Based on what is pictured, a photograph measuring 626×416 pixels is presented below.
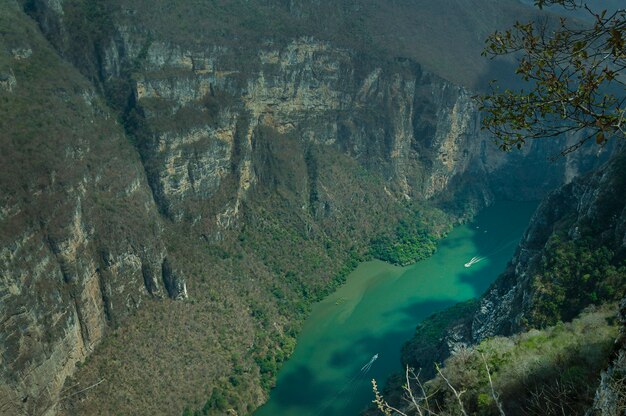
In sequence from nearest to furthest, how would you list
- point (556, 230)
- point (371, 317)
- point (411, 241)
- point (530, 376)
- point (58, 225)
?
point (530, 376), point (556, 230), point (58, 225), point (371, 317), point (411, 241)

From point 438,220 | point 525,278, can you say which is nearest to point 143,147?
point 525,278

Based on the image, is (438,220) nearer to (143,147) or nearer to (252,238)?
(252,238)

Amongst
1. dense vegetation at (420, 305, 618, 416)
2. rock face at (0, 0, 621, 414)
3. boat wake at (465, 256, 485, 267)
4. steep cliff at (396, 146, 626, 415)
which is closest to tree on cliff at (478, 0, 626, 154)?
dense vegetation at (420, 305, 618, 416)

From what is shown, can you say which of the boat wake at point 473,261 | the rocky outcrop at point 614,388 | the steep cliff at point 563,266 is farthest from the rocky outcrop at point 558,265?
the boat wake at point 473,261

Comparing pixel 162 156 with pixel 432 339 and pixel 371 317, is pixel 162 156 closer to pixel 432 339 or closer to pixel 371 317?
pixel 371 317

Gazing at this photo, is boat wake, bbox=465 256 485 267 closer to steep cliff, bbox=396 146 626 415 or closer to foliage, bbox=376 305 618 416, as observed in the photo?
steep cliff, bbox=396 146 626 415

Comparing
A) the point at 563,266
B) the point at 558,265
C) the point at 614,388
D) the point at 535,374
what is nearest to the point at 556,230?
the point at 558,265

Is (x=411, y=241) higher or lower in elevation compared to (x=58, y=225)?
lower
